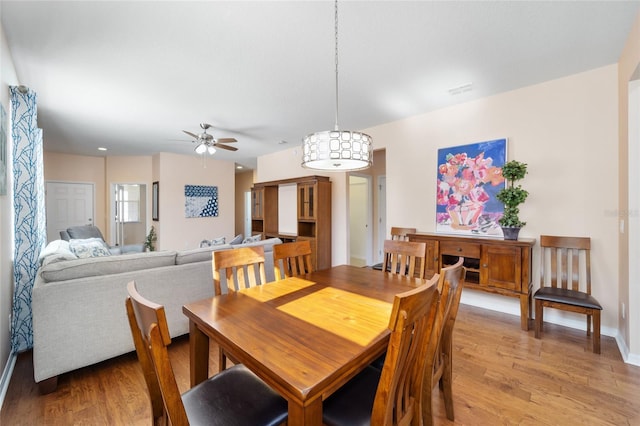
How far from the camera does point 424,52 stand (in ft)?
7.75

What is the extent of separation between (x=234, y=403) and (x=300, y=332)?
38cm

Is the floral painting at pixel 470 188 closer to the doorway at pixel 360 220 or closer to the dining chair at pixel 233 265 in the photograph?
the doorway at pixel 360 220

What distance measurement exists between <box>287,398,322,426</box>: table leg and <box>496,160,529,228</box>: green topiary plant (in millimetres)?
2897

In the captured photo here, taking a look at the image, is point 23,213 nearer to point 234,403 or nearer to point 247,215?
point 234,403

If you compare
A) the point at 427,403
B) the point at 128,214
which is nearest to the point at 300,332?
the point at 427,403

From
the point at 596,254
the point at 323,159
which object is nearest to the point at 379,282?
the point at 323,159

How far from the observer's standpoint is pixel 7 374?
1.98 m

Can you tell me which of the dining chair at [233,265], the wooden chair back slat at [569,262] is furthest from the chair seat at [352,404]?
the wooden chair back slat at [569,262]

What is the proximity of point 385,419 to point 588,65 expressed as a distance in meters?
3.53

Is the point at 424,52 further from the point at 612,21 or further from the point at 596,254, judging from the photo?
the point at 596,254

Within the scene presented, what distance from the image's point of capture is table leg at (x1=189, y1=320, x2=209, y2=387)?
141cm

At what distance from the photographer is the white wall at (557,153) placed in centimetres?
261

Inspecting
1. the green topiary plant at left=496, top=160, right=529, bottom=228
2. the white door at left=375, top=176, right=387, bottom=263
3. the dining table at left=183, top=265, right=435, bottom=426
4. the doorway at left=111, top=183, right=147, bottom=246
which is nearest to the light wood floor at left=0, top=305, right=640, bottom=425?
the dining table at left=183, top=265, right=435, bottom=426

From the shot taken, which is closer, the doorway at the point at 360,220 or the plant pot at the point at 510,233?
the plant pot at the point at 510,233
